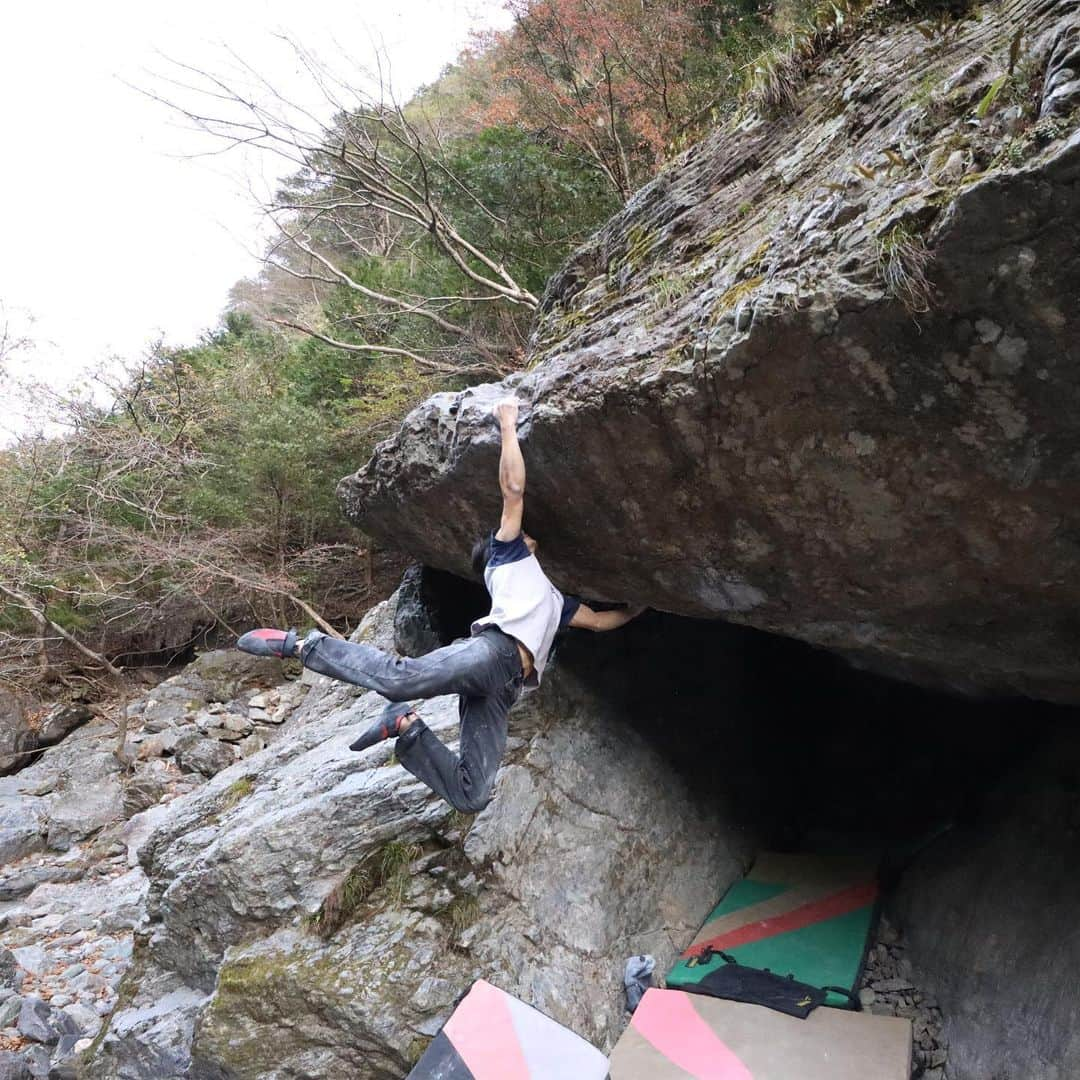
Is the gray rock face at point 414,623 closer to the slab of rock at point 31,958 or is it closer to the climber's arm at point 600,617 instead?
the climber's arm at point 600,617

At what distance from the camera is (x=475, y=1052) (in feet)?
7.20

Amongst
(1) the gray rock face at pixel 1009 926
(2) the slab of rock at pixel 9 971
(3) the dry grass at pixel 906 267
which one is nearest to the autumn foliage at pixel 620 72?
(3) the dry grass at pixel 906 267

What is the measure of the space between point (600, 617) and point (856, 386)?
1.85m

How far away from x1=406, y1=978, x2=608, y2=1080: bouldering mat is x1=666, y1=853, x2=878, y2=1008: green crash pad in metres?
1.45

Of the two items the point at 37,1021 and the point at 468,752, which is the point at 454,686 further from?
the point at 37,1021

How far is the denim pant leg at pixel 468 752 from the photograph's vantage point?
3154mm

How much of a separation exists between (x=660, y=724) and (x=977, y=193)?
11.0ft

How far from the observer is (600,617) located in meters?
3.61

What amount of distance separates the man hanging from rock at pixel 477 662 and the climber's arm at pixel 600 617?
194 millimetres

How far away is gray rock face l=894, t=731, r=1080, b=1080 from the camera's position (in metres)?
2.65

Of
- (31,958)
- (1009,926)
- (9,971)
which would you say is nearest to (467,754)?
(1009,926)

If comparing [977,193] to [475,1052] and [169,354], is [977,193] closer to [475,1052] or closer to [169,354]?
[475,1052]

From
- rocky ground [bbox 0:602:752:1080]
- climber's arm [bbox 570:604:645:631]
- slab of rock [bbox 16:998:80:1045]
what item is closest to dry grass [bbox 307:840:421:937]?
rocky ground [bbox 0:602:752:1080]

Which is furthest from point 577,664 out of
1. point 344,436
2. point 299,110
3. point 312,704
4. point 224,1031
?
point 299,110
